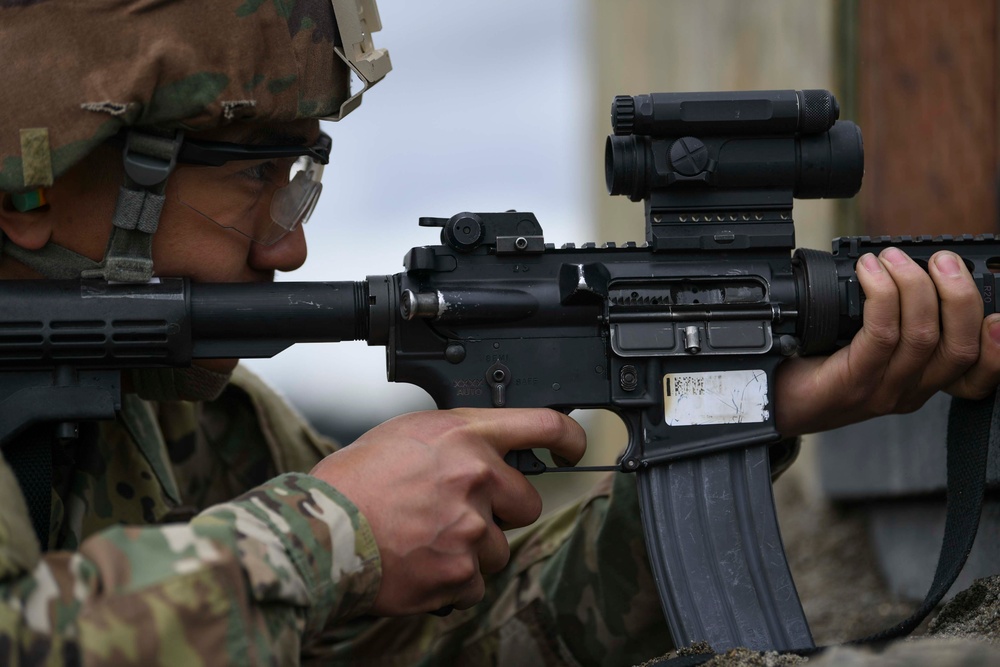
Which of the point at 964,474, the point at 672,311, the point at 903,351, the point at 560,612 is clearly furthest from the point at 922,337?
the point at 560,612

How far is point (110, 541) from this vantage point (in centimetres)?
162

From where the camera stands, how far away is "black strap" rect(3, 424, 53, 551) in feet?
7.40

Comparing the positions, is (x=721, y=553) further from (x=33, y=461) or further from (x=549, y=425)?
(x=33, y=461)

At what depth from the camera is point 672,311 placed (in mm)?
2381

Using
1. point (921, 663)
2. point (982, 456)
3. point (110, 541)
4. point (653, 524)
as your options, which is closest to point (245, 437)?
point (653, 524)

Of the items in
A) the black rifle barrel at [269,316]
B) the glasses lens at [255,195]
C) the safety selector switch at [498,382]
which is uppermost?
the glasses lens at [255,195]

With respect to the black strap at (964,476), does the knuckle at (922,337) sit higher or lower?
higher

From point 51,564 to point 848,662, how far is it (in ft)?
3.71

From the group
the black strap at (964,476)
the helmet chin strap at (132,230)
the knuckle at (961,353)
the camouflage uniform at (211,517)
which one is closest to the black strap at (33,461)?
the camouflage uniform at (211,517)

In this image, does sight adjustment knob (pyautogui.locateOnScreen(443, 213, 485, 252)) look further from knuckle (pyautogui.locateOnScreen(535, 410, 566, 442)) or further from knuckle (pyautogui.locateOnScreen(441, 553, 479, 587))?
knuckle (pyautogui.locateOnScreen(441, 553, 479, 587))

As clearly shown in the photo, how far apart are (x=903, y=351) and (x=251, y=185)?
1.47 metres

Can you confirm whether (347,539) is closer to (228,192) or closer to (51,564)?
(51,564)

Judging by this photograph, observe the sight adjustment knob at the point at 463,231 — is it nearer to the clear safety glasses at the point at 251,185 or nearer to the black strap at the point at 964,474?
the clear safety glasses at the point at 251,185

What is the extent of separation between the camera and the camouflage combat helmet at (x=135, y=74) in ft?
7.07
